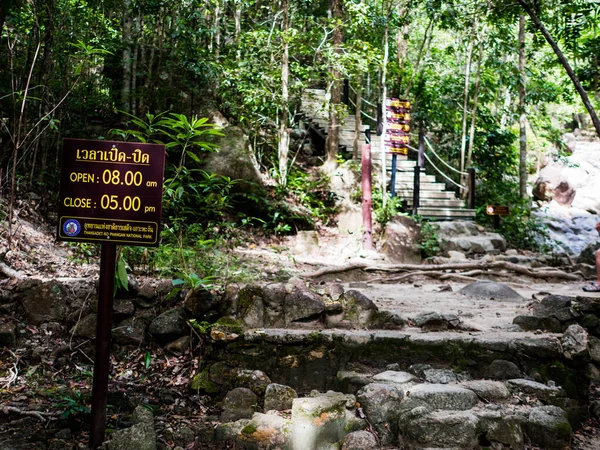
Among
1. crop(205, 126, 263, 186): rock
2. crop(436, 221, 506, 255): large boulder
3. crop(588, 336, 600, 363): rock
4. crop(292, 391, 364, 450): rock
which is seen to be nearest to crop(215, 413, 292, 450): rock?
crop(292, 391, 364, 450): rock

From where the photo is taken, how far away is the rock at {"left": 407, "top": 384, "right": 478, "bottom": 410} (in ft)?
11.1

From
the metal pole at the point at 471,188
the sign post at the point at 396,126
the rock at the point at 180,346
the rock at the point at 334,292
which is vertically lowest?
the rock at the point at 180,346

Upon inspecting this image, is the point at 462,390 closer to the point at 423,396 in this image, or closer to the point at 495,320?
the point at 423,396

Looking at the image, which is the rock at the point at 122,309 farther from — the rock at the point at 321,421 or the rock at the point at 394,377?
the rock at the point at 394,377

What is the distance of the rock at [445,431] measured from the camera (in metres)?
3.13

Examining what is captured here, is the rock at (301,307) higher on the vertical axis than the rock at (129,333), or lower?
higher

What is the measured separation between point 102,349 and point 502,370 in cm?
289

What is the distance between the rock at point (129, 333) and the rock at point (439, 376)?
228cm

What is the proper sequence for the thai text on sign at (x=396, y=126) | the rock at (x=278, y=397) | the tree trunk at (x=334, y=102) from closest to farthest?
the rock at (x=278, y=397), the thai text on sign at (x=396, y=126), the tree trunk at (x=334, y=102)

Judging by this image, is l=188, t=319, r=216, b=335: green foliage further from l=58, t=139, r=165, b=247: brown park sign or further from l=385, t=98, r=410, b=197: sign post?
l=385, t=98, r=410, b=197: sign post

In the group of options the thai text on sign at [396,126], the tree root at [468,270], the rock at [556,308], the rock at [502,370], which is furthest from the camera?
the thai text on sign at [396,126]

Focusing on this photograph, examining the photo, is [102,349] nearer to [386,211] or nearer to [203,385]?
[203,385]

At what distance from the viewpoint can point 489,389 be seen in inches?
142

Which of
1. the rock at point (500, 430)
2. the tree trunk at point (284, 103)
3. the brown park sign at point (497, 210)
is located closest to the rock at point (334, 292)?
the rock at point (500, 430)
